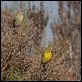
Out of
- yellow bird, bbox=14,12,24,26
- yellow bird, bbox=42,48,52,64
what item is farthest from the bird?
yellow bird, bbox=42,48,52,64

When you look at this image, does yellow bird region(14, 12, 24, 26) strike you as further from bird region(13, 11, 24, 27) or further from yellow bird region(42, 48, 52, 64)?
yellow bird region(42, 48, 52, 64)

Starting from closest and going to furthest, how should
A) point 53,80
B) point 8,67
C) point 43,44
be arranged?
point 8,67, point 53,80, point 43,44

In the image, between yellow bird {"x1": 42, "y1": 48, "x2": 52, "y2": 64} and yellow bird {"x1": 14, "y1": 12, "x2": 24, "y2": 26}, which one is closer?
yellow bird {"x1": 42, "y1": 48, "x2": 52, "y2": 64}

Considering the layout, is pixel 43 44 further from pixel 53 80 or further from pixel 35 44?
pixel 53 80

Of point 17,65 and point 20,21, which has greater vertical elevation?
point 20,21

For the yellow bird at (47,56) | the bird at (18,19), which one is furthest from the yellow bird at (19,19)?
the yellow bird at (47,56)

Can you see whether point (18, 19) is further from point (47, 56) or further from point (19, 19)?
point (47, 56)

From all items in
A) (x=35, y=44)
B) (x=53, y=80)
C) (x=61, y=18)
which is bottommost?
(x=53, y=80)

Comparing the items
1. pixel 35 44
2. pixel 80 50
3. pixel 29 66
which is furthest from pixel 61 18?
pixel 29 66

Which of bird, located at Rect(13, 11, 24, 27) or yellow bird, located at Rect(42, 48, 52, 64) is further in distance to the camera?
bird, located at Rect(13, 11, 24, 27)

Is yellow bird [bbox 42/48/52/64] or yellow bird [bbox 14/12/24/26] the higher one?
yellow bird [bbox 14/12/24/26]

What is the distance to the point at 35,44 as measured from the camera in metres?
5.02

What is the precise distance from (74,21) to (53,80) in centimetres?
609

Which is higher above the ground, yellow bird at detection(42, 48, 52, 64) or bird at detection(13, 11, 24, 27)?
bird at detection(13, 11, 24, 27)
